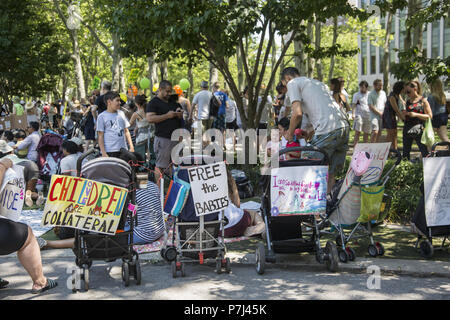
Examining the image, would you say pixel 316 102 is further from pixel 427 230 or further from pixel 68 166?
pixel 68 166

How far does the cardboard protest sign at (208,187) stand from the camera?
19.7ft

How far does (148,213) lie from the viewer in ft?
24.3

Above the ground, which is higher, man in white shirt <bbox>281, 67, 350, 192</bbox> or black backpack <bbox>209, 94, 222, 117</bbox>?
black backpack <bbox>209, 94, 222, 117</bbox>

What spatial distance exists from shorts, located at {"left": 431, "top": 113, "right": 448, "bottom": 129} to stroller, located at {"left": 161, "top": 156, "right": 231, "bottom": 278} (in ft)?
21.4

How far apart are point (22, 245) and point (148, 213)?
230cm

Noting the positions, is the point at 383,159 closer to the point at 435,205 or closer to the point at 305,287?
the point at 435,205

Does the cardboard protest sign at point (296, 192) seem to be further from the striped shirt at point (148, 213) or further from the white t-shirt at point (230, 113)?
the white t-shirt at point (230, 113)

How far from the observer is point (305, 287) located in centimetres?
554

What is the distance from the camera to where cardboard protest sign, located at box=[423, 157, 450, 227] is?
626 cm

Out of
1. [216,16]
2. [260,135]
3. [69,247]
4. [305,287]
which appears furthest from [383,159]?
[260,135]

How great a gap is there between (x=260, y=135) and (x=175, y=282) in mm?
9349

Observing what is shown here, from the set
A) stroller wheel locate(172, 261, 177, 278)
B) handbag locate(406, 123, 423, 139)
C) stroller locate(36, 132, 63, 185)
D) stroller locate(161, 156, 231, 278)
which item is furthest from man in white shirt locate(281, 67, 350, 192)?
stroller locate(36, 132, 63, 185)

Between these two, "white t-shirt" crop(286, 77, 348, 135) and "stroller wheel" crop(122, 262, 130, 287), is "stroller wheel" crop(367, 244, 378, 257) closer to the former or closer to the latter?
"white t-shirt" crop(286, 77, 348, 135)

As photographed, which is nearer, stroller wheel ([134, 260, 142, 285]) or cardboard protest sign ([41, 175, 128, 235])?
cardboard protest sign ([41, 175, 128, 235])
